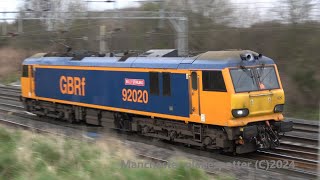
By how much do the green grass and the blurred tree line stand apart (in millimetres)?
12196

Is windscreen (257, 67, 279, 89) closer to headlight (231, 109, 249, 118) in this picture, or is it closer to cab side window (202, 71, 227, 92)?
headlight (231, 109, 249, 118)

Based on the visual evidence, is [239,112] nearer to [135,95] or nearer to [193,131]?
[193,131]

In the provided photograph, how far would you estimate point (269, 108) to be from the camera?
12711 mm

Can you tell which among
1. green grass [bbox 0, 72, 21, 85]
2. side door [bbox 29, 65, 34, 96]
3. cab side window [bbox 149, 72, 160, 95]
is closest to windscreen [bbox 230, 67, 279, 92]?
cab side window [bbox 149, 72, 160, 95]

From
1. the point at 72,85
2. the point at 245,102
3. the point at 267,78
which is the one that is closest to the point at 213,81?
the point at 245,102

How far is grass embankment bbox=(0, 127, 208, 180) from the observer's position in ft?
24.3

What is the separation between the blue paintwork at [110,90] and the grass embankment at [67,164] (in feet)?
11.2

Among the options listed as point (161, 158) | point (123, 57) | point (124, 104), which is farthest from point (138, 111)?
point (161, 158)

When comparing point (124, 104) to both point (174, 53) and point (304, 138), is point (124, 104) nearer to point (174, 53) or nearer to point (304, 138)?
point (174, 53)

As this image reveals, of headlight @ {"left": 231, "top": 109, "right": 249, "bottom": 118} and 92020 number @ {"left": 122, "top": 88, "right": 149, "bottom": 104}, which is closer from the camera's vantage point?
headlight @ {"left": 231, "top": 109, "right": 249, "bottom": 118}

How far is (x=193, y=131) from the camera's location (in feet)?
43.9

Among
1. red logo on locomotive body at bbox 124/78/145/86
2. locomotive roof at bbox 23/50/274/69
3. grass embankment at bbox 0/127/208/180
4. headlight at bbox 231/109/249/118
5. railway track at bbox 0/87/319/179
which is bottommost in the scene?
railway track at bbox 0/87/319/179

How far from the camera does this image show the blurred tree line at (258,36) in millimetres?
21734

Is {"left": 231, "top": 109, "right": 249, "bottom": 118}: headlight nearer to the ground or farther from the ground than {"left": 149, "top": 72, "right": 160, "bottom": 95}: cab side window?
nearer to the ground
